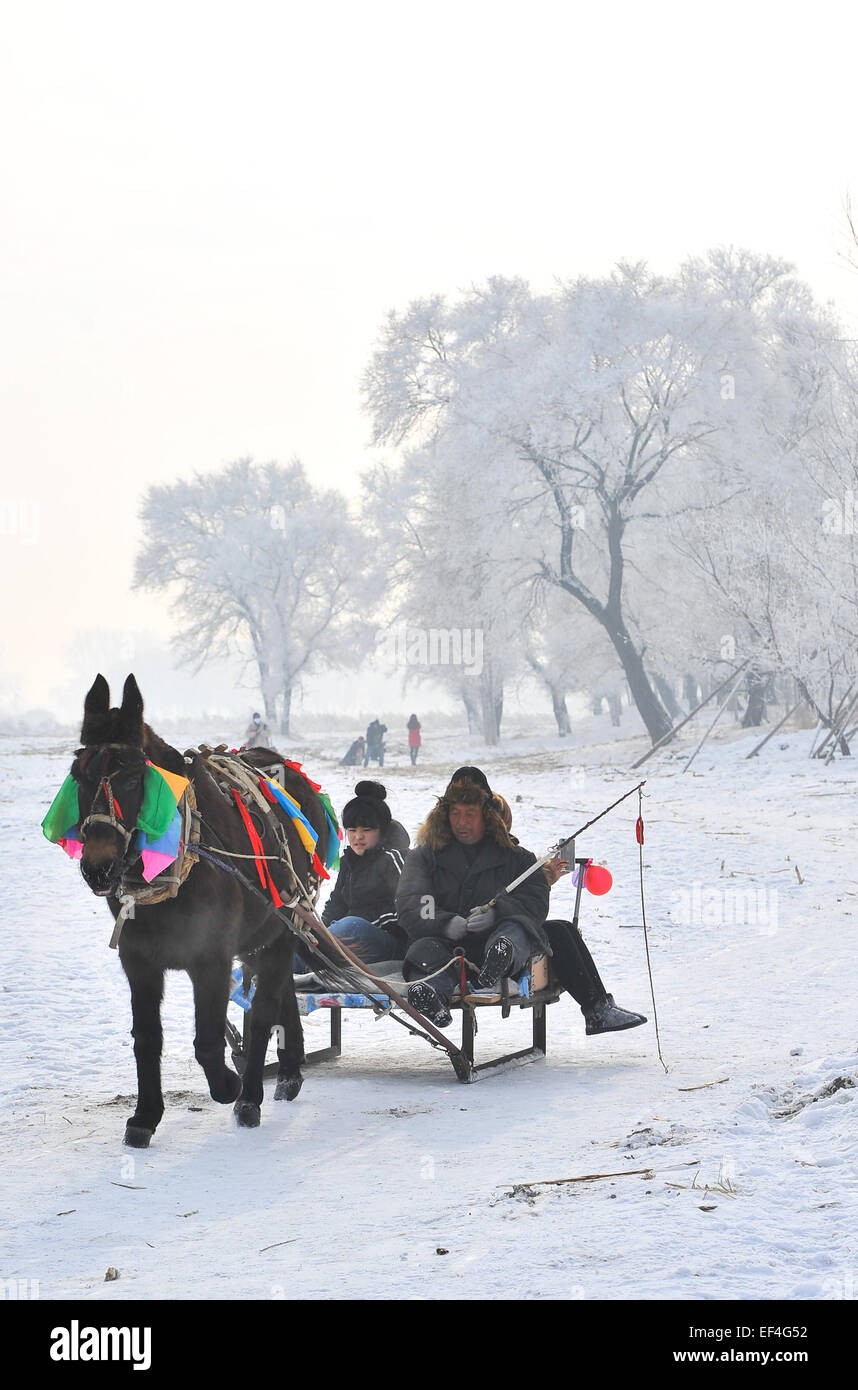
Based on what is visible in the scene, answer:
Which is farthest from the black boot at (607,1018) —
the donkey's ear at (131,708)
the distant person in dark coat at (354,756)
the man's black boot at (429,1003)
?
the distant person in dark coat at (354,756)

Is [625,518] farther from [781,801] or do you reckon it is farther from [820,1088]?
[820,1088]

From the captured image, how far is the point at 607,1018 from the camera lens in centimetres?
768

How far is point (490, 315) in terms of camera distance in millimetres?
39375

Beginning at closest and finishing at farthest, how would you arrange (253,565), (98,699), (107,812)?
(107,812) → (98,699) → (253,565)

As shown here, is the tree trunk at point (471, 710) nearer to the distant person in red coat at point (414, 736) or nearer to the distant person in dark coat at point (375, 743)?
the distant person in red coat at point (414, 736)

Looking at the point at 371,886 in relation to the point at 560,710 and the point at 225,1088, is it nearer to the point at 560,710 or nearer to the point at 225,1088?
the point at 225,1088

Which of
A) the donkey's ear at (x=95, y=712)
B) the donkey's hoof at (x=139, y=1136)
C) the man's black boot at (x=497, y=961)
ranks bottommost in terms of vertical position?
the donkey's hoof at (x=139, y=1136)

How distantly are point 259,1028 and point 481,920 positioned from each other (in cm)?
137

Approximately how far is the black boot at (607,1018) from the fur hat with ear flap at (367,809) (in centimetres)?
160

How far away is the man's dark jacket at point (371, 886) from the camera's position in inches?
326

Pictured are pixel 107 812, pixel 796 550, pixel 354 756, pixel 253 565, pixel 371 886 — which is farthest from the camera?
pixel 253 565

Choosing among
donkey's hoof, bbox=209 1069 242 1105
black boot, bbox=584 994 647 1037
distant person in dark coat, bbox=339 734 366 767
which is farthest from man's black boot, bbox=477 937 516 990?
distant person in dark coat, bbox=339 734 366 767

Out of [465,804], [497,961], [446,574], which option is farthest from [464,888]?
[446,574]

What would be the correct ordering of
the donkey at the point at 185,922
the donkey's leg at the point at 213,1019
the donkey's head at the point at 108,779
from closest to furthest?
the donkey's head at the point at 108,779 → the donkey at the point at 185,922 → the donkey's leg at the point at 213,1019
